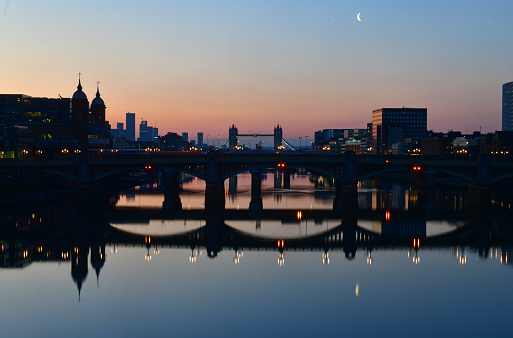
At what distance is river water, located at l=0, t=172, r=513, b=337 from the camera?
38562 millimetres

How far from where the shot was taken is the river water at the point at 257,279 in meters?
38.6

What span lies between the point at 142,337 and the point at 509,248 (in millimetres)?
47410

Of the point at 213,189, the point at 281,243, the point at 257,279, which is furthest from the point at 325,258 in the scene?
the point at 213,189

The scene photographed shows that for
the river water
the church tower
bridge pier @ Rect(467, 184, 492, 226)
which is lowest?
the river water

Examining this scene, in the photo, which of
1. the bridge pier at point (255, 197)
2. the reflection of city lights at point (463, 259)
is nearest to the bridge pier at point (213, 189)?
the bridge pier at point (255, 197)

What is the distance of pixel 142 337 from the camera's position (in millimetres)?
35750

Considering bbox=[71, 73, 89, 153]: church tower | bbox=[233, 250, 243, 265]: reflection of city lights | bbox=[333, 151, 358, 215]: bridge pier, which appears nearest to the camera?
bbox=[233, 250, 243, 265]: reflection of city lights

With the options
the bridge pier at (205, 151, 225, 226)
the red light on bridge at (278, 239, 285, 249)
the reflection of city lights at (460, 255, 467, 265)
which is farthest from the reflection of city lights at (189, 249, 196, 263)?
the reflection of city lights at (460, 255, 467, 265)

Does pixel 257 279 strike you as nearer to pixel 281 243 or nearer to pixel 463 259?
pixel 281 243

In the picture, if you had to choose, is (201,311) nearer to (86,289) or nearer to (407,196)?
(86,289)

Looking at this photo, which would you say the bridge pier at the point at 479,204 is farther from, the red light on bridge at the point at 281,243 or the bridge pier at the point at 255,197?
the bridge pier at the point at 255,197

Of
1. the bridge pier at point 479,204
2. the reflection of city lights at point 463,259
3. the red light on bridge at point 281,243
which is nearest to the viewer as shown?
the reflection of city lights at point 463,259

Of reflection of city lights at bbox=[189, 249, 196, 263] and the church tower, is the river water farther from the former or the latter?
the church tower

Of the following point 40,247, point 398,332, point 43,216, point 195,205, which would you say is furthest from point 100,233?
point 398,332
